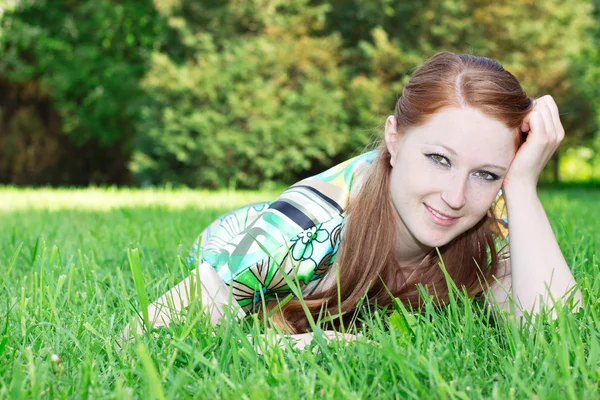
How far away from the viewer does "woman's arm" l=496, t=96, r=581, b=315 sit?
223 cm

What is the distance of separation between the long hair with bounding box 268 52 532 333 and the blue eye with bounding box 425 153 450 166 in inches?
6.2

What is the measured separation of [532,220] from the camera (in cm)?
236

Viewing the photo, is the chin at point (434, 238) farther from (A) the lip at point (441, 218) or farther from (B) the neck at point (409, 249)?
(B) the neck at point (409, 249)

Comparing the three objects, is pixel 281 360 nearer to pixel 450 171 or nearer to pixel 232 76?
pixel 450 171

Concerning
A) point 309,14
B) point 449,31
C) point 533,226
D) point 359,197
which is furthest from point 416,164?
point 449,31

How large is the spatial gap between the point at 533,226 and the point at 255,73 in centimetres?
1091

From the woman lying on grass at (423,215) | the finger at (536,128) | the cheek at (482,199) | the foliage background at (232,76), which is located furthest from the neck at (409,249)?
the foliage background at (232,76)

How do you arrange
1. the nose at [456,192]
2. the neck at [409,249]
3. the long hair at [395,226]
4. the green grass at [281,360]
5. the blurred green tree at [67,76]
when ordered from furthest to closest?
1. the blurred green tree at [67,76]
2. the neck at [409,249]
3. the long hair at [395,226]
4. the nose at [456,192]
5. the green grass at [281,360]

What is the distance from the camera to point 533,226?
2.34 metres

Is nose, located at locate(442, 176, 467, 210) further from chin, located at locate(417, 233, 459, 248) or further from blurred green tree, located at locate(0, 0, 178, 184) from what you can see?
blurred green tree, located at locate(0, 0, 178, 184)

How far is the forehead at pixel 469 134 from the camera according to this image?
2.17 metres

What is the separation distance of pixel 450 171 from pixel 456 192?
87mm

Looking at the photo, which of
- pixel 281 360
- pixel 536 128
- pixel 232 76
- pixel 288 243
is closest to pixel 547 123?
pixel 536 128

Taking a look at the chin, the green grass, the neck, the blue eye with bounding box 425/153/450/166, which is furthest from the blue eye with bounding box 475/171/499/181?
the green grass
